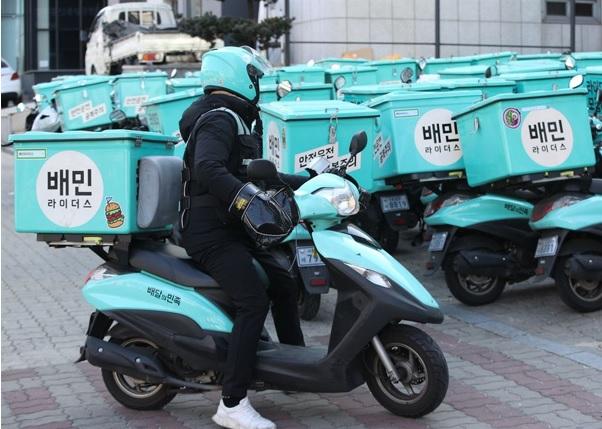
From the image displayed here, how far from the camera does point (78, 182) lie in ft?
17.8

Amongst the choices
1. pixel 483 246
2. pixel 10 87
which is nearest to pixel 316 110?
pixel 483 246

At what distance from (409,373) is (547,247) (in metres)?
2.55

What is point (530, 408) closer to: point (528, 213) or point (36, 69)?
point (528, 213)

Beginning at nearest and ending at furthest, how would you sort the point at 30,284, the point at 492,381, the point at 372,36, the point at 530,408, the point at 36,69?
the point at 530,408 → the point at 492,381 → the point at 30,284 → the point at 372,36 → the point at 36,69

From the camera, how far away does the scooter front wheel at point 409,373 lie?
16.6 feet

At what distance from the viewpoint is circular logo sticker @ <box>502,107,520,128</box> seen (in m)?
7.46

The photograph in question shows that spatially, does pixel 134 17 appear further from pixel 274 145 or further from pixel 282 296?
pixel 282 296

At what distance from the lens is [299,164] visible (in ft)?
25.6

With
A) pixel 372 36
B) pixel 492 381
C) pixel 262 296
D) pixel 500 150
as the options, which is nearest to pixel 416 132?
pixel 500 150

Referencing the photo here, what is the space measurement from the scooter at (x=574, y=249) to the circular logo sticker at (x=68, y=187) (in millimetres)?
3313

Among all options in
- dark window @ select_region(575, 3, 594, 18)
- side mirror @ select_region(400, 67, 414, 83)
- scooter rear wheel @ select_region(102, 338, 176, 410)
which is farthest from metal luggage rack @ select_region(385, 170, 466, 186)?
dark window @ select_region(575, 3, 594, 18)

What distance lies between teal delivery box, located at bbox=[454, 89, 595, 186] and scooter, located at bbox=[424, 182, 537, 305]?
34cm

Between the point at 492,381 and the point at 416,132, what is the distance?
9.47ft

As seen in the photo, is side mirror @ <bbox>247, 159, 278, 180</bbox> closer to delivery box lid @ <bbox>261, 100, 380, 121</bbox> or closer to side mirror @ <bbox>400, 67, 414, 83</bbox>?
delivery box lid @ <bbox>261, 100, 380, 121</bbox>
